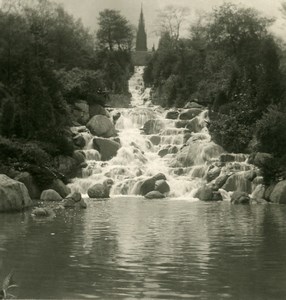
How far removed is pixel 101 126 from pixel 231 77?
1282 centimetres

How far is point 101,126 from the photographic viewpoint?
48969 mm

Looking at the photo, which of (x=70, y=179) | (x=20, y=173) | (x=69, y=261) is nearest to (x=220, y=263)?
(x=69, y=261)

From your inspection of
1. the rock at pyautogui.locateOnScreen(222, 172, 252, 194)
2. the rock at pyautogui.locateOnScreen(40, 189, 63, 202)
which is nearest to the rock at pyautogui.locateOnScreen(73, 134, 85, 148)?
the rock at pyautogui.locateOnScreen(40, 189, 63, 202)

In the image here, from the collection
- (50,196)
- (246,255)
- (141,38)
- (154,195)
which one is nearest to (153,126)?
(154,195)

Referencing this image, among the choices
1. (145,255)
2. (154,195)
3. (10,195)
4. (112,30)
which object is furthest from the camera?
(112,30)

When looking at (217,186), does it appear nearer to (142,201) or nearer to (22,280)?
(142,201)

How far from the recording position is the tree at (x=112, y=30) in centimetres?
7625

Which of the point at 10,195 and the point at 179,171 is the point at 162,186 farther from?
the point at 10,195

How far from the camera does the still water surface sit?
1128 centimetres

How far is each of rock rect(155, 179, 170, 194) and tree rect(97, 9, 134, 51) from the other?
41.0 metres

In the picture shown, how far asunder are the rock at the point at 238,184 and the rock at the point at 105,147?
32.3 feet

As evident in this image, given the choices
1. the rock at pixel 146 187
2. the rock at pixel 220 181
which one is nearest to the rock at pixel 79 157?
the rock at pixel 146 187

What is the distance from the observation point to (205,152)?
43438mm

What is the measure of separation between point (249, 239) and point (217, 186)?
20.1m
